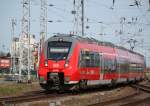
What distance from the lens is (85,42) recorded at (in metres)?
28.7

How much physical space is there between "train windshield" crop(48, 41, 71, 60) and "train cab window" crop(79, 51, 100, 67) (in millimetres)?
1179

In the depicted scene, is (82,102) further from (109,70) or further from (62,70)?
(109,70)

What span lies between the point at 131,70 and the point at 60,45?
68.8 feet

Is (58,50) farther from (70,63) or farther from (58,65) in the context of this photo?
(70,63)

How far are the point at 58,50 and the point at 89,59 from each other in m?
3.12

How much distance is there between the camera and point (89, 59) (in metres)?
28.6

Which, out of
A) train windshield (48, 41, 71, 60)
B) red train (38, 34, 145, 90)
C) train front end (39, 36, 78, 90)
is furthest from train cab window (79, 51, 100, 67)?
train windshield (48, 41, 71, 60)

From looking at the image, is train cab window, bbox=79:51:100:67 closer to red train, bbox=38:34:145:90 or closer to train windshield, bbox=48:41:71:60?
red train, bbox=38:34:145:90

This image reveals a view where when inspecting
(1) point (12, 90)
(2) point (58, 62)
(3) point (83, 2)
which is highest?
A: (3) point (83, 2)

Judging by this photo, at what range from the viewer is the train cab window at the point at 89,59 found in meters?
27.2

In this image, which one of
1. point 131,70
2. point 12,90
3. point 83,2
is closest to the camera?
point 12,90

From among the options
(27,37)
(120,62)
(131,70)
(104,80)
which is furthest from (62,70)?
(27,37)

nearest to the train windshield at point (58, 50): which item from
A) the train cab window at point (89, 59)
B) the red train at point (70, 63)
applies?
the red train at point (70, 63)

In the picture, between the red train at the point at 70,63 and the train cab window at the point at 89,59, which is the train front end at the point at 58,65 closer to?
the red train at the point at 70,63
